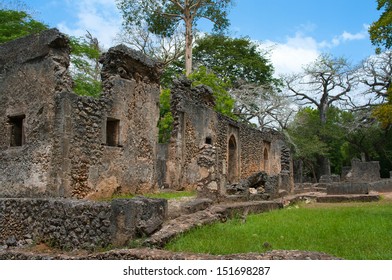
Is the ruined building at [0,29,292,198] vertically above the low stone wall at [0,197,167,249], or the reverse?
the ruined building at [0,29,292,198]

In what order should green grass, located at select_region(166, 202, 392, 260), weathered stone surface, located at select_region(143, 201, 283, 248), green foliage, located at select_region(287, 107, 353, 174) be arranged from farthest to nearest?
green foliage, located at select_region(287, 107, 353, 174) < weathered stone surface, located at select_region(143, 201, 283, 248) < green grass, located at select_region(166, 202, 392, 260)

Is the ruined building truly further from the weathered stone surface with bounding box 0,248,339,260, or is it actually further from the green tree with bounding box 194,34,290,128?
the green tree with bounding box 194,34,290,128

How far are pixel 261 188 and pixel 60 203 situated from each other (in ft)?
30.1

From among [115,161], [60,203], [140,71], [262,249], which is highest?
[140,71]

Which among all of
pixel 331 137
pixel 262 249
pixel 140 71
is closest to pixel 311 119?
pixel 331 137

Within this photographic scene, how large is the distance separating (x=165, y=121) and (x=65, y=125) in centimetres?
1330

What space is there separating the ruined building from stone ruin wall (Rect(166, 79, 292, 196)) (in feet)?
0.36

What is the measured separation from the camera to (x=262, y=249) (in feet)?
20.5

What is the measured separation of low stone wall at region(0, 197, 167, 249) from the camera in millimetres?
6906

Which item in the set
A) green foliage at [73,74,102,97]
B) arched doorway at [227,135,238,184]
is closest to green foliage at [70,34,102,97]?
green foliage at [73,74,102,97]

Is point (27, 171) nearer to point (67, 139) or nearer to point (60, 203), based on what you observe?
point (67, 139)
